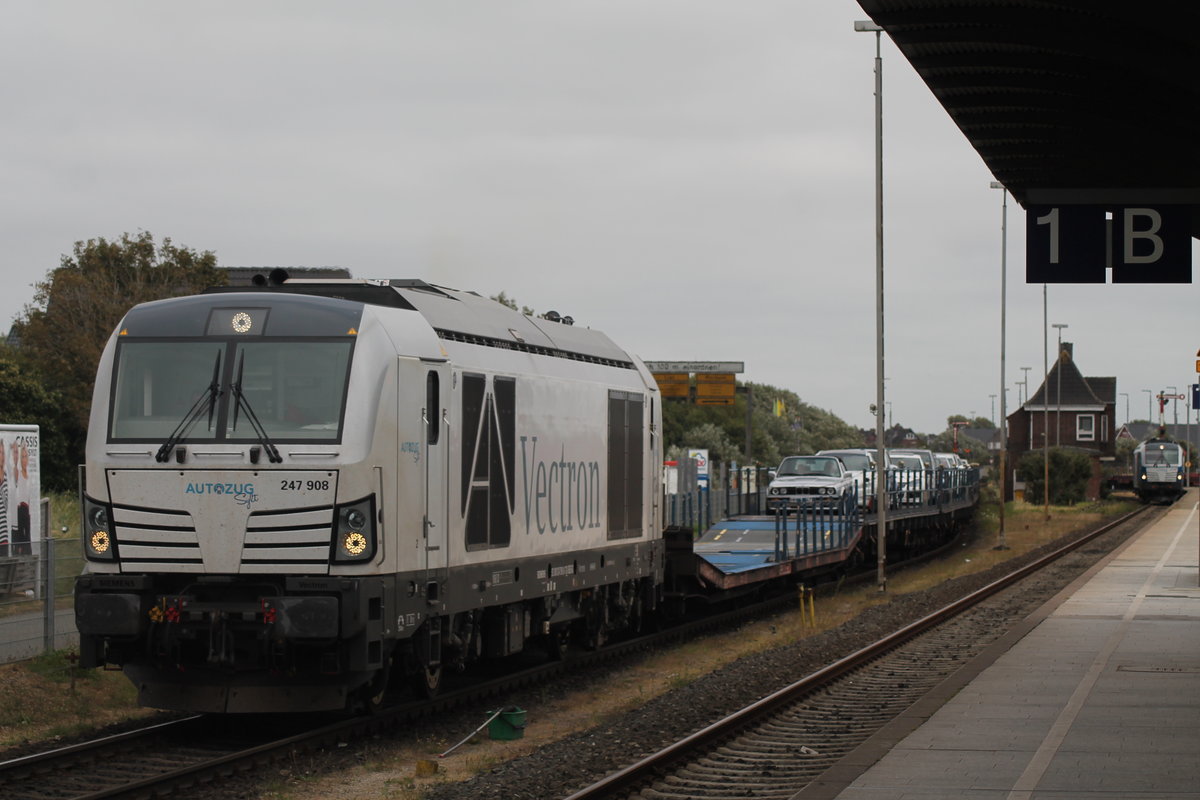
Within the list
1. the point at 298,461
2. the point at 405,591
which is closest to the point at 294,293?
the point at 298,461

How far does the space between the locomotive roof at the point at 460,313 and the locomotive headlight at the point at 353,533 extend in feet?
5.78

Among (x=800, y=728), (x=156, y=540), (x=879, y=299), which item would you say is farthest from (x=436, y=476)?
(x=879, y=299)

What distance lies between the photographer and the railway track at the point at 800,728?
10.5 m

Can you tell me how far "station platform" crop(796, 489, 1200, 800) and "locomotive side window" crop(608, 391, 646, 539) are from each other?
13.7 feet

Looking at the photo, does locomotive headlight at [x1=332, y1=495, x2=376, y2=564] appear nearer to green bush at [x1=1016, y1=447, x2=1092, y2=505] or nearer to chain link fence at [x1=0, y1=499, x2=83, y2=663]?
chain link fence at [x1=0, y1=499, x2=83, y2=663]

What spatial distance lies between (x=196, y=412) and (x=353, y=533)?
1550 millimetres

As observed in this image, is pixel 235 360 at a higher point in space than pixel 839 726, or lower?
higher

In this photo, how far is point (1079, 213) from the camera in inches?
574

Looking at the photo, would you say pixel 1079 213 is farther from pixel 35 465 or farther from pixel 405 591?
pixel 35 465

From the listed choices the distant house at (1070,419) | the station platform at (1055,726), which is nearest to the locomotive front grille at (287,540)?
the station platform at (1055,726)

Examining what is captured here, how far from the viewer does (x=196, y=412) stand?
38.4ft

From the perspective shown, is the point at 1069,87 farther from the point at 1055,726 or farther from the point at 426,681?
the point at 426,681

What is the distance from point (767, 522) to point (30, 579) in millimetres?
17168

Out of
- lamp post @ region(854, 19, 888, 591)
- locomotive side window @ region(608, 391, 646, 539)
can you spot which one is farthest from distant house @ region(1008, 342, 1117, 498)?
locomotive side window @ region(608, 391, 646, 539)
